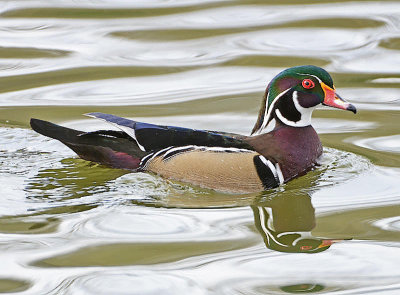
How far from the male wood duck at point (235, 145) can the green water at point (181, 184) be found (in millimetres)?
124

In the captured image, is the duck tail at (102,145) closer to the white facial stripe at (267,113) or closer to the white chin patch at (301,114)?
the white facial stripe at (267,113)

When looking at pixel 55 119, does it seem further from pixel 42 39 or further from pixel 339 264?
pixel 339 264

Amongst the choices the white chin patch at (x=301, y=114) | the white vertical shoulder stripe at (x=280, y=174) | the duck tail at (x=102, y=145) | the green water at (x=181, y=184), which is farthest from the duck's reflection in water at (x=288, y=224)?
the duck tail at (x=102, y=145)

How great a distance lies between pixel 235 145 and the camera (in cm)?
720

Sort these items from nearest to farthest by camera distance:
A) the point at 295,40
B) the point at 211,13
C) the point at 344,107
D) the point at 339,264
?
the point at 339,264 < the point at 344,107 < the point at 295,40 < the point at 211,13

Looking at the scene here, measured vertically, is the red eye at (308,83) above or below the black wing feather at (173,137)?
above

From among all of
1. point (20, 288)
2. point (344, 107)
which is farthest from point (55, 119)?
point (20, 288)

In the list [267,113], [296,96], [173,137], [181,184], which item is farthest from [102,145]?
[296,96]

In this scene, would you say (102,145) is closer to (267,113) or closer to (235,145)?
(235,145)

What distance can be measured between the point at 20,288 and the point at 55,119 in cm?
381

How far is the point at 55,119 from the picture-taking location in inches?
353

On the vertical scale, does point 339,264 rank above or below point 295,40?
below

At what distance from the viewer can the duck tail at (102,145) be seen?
293 inches

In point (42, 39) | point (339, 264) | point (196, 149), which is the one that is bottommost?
point (339, 264)
